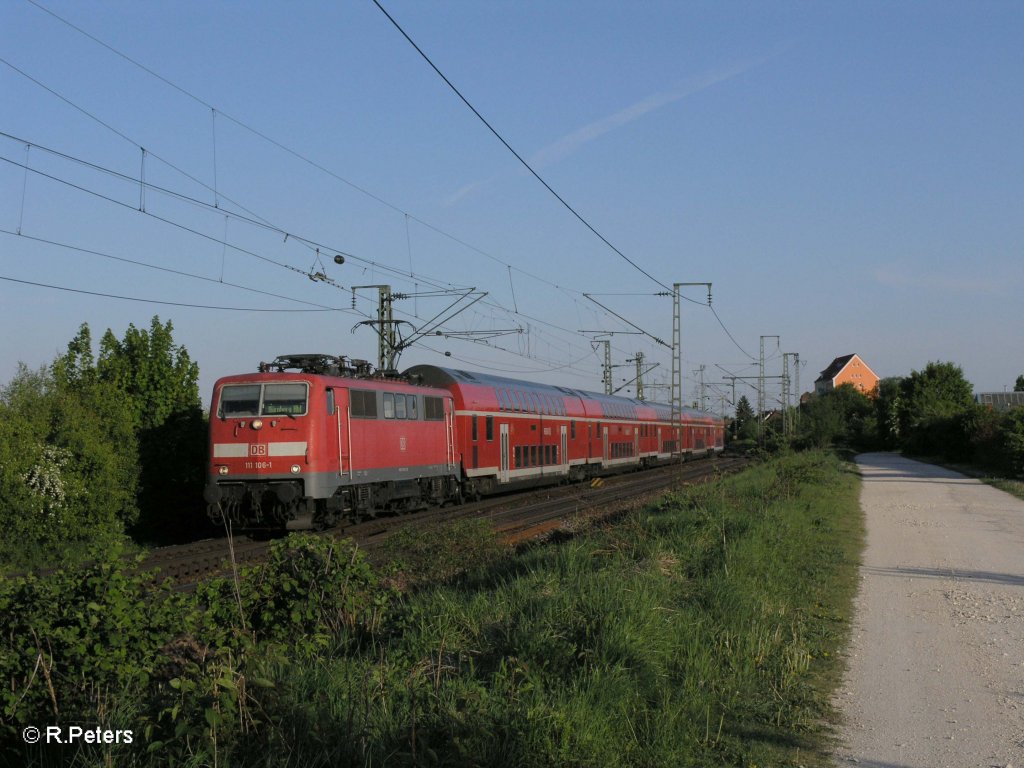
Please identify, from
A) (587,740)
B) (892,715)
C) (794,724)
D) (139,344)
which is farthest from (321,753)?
(139,344)

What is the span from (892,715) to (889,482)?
99.9ft

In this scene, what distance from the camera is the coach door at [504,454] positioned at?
29.8 metres

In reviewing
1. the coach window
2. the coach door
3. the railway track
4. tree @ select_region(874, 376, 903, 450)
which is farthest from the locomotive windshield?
tree @ select_region(874, 376, 903, 450)

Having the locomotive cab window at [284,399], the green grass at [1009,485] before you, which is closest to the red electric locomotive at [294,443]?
the locomotive cab window at [284,399]

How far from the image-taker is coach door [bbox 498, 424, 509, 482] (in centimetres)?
2977

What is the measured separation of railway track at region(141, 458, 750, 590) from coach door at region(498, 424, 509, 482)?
0.73 metres

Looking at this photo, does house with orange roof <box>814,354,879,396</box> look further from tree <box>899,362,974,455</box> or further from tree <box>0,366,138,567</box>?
tree <box>0,366,138,567</box>

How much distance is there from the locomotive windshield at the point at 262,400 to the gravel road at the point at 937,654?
34.0ft

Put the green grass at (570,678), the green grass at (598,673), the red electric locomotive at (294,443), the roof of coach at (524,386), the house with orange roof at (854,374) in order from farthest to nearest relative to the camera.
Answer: the house with orange roof at (854,374) < the roof of coach at (524,386) < the red electric locomotive at (294,443) < the green grass at (598,673) < the green grass at (570,678)

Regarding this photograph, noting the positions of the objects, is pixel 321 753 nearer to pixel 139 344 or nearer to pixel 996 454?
pixel 139 344

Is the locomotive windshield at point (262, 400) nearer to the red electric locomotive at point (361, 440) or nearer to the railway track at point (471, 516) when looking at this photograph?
the red electric locomotive at point (361, 440)

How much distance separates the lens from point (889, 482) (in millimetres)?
35281

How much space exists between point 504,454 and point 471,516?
6.02m

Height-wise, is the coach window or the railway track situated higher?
the coach window
